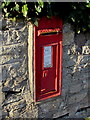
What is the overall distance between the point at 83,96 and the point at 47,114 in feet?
2.60

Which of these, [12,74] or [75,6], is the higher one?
[75,6]

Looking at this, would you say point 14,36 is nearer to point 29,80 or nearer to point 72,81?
point 29,80

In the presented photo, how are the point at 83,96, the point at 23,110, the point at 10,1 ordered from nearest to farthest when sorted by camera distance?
the point at 10,1, the point at 23,110, the point at 83,96

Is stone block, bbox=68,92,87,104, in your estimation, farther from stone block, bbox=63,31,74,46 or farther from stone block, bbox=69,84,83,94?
stone block, bbox=63,31,74,46

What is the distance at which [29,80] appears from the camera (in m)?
4.35

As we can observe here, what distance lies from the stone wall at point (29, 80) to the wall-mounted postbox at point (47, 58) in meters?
0.12

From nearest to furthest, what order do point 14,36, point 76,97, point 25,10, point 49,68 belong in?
point 25,10 → point 14,36 → point 49,68 → point 76,97

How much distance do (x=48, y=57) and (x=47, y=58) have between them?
0.02 metres

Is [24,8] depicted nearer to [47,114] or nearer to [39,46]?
[39,46]

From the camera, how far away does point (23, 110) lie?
4.45 meters

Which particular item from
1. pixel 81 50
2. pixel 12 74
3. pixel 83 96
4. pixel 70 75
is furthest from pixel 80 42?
pixel 12 74

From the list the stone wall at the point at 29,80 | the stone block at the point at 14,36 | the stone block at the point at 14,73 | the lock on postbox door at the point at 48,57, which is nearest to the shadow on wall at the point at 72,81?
the stone wall at the point at 29,80

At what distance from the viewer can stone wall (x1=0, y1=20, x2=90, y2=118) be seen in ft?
13.3

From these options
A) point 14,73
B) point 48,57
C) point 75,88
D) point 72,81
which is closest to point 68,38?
point 48,57
